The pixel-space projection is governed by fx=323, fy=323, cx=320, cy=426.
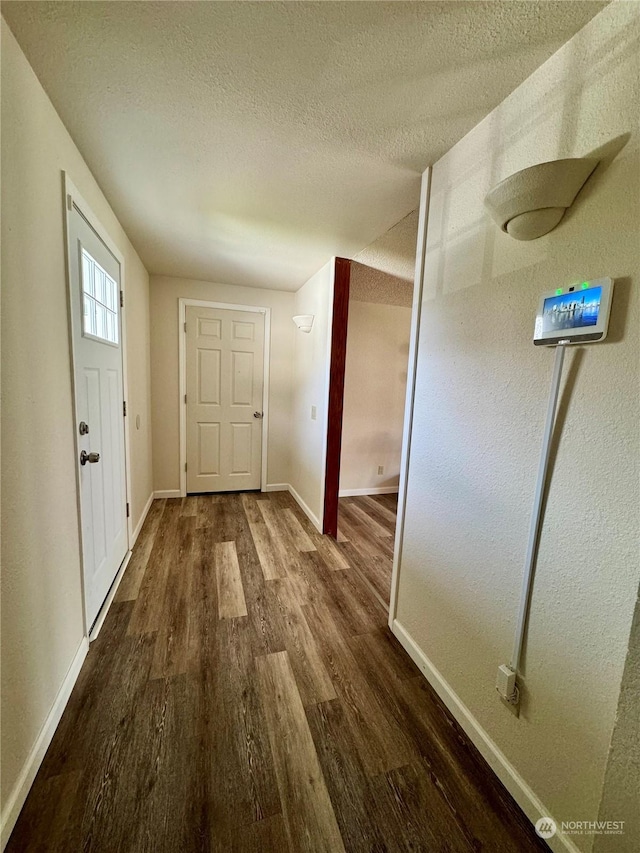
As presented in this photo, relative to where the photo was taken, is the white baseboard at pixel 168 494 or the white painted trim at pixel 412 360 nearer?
the white painted trim at pixel 412 360

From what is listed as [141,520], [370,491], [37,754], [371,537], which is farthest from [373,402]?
[37,754]

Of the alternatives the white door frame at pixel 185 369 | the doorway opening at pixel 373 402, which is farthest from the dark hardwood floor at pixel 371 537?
the white door frame at pixel 185 369

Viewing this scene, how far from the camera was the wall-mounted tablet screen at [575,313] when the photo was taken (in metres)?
0.82

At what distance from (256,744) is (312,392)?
8.00 feet

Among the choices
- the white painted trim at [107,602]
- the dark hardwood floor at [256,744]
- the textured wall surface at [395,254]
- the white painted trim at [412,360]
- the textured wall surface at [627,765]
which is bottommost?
the dark hardwood floor at [256,744]

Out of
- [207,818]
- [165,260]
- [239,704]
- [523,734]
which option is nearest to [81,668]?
[239,704]

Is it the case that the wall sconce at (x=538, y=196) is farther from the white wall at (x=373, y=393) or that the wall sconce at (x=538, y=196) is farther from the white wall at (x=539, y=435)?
the white wall at (x=373, y=393)

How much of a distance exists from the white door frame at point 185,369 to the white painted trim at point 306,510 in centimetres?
37

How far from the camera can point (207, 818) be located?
0.98 m

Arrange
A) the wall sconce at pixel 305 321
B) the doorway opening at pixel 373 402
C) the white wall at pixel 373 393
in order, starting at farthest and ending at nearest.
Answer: the white wall at pixel 373 393
the doorway opening at pixel 373 402
the wall sconce at pixel 305 321

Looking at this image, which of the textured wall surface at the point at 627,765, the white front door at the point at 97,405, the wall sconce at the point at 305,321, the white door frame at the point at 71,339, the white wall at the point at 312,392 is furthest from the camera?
the wall sconce at the point at 305,321

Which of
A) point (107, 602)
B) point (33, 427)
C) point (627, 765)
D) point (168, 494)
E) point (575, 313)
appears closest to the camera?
point (627, 765)

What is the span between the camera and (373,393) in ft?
13.0

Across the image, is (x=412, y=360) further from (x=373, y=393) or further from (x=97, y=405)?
(x=373, y=393)
